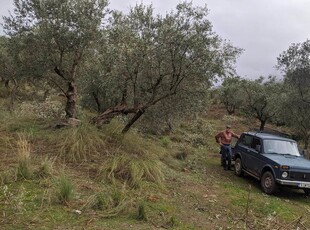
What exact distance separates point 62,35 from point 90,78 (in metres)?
3.49

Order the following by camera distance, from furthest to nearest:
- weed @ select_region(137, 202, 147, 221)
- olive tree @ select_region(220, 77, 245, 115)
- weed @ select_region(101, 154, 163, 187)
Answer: olive tree @ select_region(220, 77, 245, 115), weed @ select_region(101, 154, 163, 187), weed @ select_region(137, 202, 147, 221)

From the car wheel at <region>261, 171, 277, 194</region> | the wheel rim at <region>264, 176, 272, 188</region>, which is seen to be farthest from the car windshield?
the wheel rim at <region>264, 176, 272, 188</region>

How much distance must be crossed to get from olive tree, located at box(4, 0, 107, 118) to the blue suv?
6.88 meters

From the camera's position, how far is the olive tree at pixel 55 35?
42.0 ft

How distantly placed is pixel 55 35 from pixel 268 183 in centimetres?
884

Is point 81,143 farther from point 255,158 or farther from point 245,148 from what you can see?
point 245,148

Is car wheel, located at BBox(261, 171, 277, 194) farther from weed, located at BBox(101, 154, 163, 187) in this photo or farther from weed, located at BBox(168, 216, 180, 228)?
weed, located at BBox(168, 216, 180, 228)

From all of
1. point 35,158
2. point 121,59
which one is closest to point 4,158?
point 35,158

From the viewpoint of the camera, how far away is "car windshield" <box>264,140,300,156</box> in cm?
1228

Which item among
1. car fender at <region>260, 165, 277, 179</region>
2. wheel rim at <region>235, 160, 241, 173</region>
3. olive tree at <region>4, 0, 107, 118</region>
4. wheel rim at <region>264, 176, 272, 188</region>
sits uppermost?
olive tree at <region>4, 0, 107, 118</region>

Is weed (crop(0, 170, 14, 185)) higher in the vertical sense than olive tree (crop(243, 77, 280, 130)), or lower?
lower

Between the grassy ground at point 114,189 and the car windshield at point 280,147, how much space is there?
4.34ft

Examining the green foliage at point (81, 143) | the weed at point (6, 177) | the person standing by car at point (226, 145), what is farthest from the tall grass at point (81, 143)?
the person standing by car at point (226, 145)

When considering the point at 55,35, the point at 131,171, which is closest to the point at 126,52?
the point at 55,35
